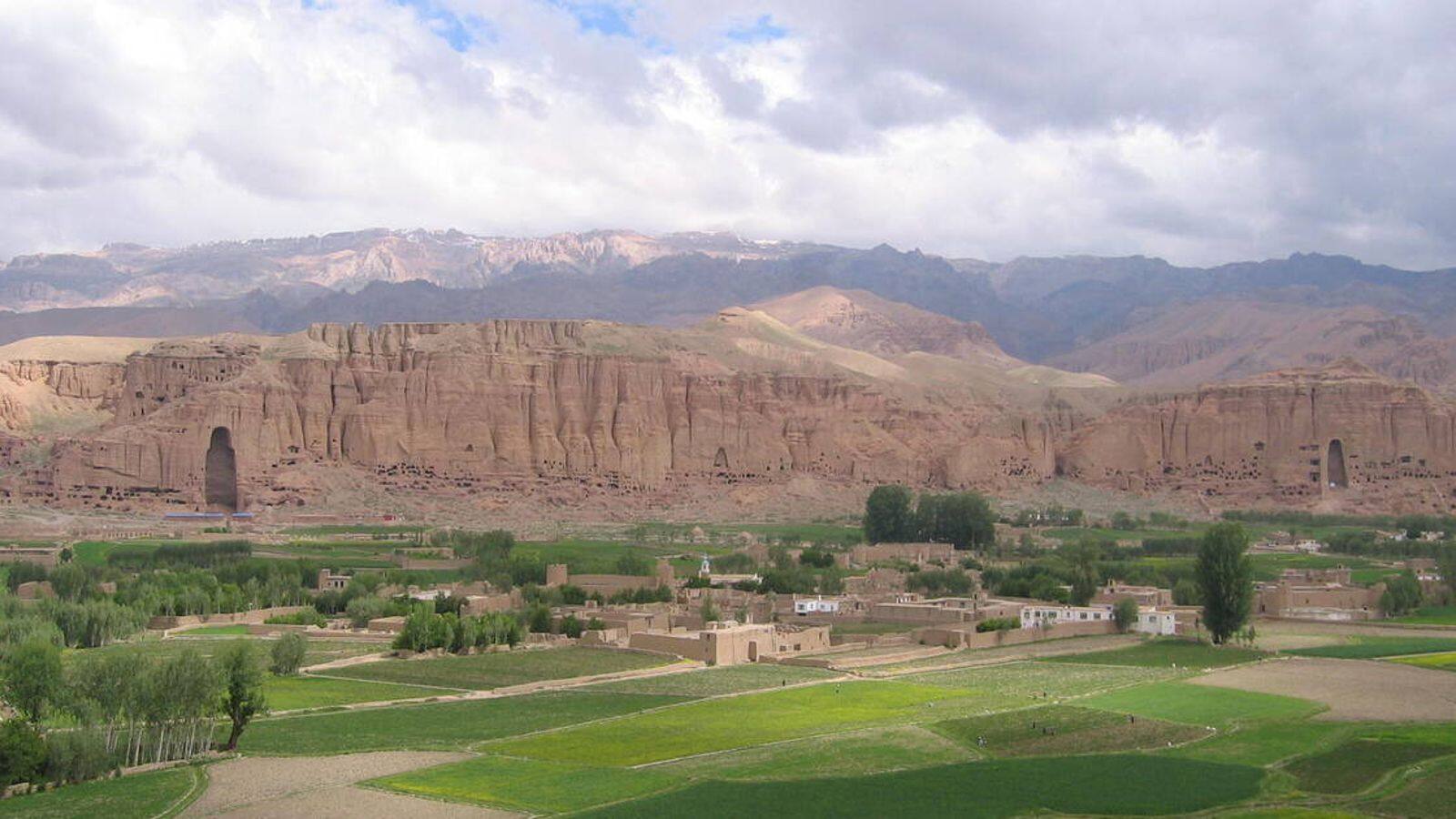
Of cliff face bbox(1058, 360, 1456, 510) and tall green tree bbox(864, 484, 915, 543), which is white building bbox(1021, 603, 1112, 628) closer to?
tall green tree bbox(864, 484, 915, 543)

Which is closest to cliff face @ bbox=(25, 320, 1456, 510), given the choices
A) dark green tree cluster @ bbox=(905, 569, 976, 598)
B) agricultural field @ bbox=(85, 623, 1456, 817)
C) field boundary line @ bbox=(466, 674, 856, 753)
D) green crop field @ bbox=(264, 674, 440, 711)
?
dark green tree cluster @ bbox=(905, 569, 976, 598)

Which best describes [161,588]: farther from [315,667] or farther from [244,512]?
[244,512]

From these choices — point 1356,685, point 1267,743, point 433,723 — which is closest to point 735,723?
point 433,723

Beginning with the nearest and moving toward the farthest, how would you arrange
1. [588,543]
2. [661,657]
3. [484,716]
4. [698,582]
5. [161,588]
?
[484,716], [661,657], [161,588], [698,582], [588,543]

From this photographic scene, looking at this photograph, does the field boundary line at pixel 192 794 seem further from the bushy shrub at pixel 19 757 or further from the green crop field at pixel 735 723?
the green crop field at pixel 735 723

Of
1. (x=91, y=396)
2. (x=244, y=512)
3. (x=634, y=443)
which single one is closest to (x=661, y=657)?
(x=244, y=512)

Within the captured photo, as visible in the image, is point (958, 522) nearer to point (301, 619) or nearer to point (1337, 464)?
point (1337, 464)

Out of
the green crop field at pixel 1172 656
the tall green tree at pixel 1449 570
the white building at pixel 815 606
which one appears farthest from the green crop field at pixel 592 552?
the tall green tree at pixel 1449 570

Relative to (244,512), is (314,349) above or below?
above
